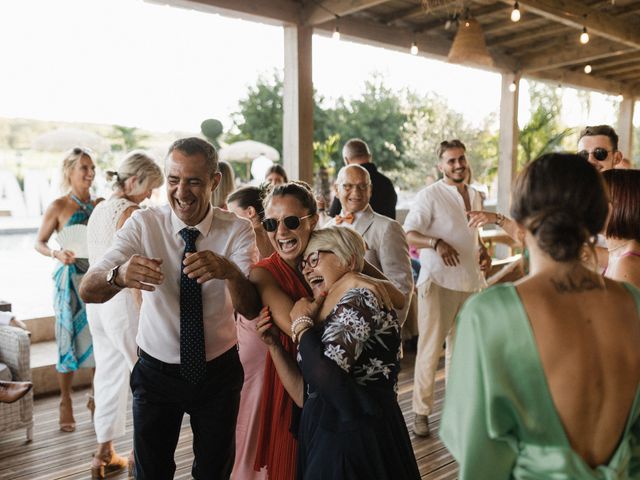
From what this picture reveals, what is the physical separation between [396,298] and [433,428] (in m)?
2.34

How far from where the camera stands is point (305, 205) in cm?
214

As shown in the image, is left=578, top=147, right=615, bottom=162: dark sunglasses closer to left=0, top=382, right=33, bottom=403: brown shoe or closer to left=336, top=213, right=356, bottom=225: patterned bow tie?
left=336, top=213, right=356, bottom=225: patterned bow tie

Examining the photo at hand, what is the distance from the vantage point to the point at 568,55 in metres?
7.48

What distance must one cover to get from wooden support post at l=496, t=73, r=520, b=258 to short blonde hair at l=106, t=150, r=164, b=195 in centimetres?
593

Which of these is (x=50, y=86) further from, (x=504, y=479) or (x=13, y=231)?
(x=504, y=479)

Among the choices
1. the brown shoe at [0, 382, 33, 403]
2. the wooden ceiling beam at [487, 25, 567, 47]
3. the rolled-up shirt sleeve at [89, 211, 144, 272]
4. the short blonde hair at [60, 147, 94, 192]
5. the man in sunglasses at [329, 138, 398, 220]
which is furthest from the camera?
the wooden ceiling beam at [487, 25, 567, 47]

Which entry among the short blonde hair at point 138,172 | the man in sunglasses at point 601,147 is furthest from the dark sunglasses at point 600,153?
the short blonde hair at point 138,172

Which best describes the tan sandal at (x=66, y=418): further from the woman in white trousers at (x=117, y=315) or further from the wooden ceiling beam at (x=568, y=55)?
the wooden ceiling beam at (x=568, y=55)

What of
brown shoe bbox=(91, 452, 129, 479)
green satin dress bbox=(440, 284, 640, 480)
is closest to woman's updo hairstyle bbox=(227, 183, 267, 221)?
brown shoe bbox=(91, 452, 129, 479)

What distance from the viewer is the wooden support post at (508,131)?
790 cm

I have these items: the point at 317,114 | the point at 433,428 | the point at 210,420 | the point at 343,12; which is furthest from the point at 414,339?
the point at 317,114

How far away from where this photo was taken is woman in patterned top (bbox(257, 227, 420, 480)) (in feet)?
5.33

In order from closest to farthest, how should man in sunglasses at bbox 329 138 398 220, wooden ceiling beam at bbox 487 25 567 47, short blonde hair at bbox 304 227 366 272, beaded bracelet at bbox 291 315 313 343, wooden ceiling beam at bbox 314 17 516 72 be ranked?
beaded bracelet at bbox 291 315 313 343 → short blonde hair at bbox 304 227 366 272 → man in sunglasses at bbox 329 138 398 220 → wooden ceiling beam at bbox 314 17 516 72 → wooden ceiling beam at bbox 487 25 567 47

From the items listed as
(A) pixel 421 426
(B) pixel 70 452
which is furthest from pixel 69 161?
(A) pixel 421 426
